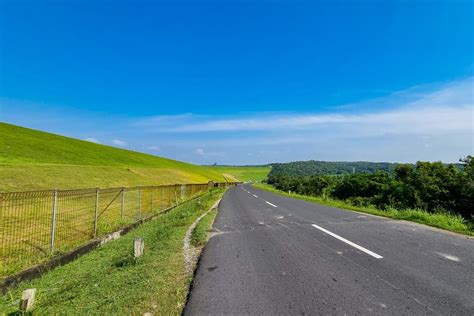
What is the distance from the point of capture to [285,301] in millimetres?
3518

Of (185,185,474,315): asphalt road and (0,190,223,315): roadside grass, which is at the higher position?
(185,185,474,315): asphalt road

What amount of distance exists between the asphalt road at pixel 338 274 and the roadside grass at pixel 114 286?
445 millimetres

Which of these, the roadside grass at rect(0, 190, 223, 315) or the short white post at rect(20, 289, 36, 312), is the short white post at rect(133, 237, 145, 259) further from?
the short white post at rect(20, 289, 36, 312)

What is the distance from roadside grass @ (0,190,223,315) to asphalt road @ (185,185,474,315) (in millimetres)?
445

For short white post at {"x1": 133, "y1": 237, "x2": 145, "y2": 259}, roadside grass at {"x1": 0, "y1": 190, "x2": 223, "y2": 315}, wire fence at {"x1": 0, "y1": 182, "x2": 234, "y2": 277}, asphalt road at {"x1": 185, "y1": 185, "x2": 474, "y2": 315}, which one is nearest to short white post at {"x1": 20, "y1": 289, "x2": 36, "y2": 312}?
roadside grass at {"x1": 0, "y1": 190, "x2": 223, "y2": 315}

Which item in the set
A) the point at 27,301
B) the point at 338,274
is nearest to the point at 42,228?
the point at 27,301

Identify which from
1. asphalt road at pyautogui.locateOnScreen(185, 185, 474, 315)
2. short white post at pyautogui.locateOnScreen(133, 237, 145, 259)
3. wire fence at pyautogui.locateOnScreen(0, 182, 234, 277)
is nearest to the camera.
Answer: asphalt road at pyautogui.locateOnScreen(185, 185, 474, 315)

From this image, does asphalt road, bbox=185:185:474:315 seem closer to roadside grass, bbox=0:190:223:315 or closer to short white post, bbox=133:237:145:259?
roadside grass, bbox=0:190:223:315

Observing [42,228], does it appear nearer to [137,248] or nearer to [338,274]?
[137,248]

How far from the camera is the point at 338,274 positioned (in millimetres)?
4414

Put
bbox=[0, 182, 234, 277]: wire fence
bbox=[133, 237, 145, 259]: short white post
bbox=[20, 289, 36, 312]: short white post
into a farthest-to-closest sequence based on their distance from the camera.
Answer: bbox=[0, 182, 234, 277]: wire fence < bbox=[133, 237, 145, 259]: short white post < bbox=[20, 289, 36, 312]: short white post

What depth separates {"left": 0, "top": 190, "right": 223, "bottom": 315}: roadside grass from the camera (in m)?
3.66

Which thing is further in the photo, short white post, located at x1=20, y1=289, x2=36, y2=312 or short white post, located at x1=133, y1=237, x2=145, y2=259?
short white post, located at x1=133, y1=237, x2=145, y2=259

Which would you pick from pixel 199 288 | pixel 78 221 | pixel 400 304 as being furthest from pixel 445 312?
pixel 78 221
